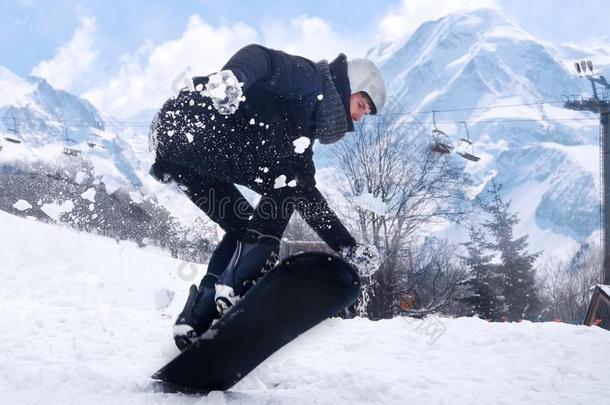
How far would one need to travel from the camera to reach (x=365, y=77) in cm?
188

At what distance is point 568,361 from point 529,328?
1.22 metres

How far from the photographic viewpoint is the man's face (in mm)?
1901

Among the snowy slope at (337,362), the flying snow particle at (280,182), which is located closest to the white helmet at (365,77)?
the flying snow particle at (280,182)

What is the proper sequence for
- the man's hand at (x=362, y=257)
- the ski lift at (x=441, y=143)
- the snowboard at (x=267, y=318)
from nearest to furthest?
the snowboard at (x=267, y=318) → the man's hand at (x=362, y=257) → the ski lift at (x=441, y=143)

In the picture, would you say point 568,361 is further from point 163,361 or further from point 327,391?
point 163,361

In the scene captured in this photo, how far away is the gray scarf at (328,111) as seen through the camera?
1.78m

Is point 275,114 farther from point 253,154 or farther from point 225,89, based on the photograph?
point 225,89

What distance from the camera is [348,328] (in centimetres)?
424

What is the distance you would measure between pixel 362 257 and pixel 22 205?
40.9 meters

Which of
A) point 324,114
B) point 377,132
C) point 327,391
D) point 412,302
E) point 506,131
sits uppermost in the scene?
point 506,131

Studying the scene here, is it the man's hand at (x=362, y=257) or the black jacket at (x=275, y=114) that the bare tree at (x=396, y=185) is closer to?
the man's hand at (x=362, y=257)

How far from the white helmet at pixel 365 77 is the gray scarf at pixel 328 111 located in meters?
0.10

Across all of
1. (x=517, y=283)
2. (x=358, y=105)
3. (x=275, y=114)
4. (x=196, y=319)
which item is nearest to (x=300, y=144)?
(x=275, y=114)

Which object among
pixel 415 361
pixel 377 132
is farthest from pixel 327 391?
pixel 377 132
